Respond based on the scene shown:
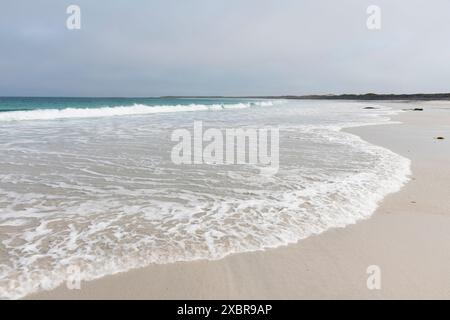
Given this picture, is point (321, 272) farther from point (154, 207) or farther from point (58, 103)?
point (58, 103)

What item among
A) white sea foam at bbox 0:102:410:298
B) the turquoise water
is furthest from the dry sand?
the turquoise water

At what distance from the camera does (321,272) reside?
2854 millimetres

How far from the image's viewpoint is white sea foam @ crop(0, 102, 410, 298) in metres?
3.06

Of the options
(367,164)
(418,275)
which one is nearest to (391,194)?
(367,164)

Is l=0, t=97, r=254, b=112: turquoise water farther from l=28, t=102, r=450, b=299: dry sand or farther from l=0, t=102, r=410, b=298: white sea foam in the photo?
l=28, t=102, r=450, b=299: dry sand

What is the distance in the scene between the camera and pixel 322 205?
4.48 metres

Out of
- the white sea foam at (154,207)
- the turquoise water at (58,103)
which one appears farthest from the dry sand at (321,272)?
the turquoise water at (58,103)

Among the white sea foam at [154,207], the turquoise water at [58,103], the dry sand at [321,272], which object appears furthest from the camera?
the turquoise water at [58,103]

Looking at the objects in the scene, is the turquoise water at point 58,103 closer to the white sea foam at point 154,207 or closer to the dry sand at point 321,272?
the white sea foam at point 154,207

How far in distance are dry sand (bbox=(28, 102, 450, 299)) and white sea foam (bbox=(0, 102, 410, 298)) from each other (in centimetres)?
18

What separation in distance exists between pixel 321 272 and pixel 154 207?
2454 millimetres

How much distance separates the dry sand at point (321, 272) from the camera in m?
2.56

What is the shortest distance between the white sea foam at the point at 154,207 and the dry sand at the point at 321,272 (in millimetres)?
178
